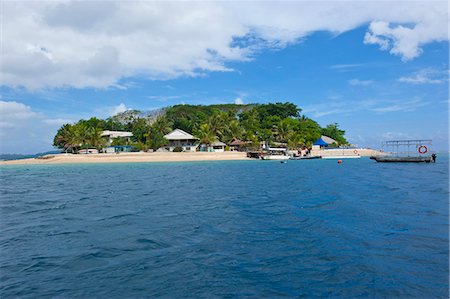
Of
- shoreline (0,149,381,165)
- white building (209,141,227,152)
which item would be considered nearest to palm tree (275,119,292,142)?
white building (209,141,227,152)

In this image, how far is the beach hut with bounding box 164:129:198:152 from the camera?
58.6 m

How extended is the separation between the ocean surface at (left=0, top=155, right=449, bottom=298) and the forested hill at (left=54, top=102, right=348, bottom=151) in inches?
1729

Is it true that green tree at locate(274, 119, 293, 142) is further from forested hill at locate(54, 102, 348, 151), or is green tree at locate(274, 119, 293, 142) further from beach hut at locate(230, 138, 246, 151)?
beach hut at locate(230, 138, 246, 151)

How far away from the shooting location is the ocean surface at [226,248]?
5.71 meters

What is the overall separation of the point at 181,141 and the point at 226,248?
178ft

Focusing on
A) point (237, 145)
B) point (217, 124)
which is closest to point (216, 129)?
point (217, 124)

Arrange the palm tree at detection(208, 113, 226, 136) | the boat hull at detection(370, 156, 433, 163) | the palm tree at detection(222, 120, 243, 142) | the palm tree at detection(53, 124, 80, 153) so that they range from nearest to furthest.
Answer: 1. the boat hull at detection(370, 156, 433, 163)
2. the palm tree at detection(53, 124, 80, 153)
3. the palm tree at detection(208, 113, 226, 136)
4. the palm tree at detection(222, 120, 243, 142)

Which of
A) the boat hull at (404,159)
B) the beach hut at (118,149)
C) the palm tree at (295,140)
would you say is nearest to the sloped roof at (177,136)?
the beach hut at (118,149)

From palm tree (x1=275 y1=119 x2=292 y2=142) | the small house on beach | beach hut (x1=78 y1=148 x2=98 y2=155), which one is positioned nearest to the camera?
beach hut (x1=78 y1=148 x2=98 y2=155)

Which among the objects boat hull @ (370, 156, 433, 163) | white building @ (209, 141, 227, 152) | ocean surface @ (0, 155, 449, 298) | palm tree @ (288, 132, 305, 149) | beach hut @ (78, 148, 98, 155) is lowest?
ocean surface @ (0, 155, 449, 298)

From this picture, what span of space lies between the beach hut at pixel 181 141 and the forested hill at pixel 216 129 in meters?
1.42

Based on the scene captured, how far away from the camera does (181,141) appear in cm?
6128

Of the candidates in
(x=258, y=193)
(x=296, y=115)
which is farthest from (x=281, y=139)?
(x=258, y=193)

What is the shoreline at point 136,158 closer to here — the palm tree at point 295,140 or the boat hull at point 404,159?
the palm tree at point 295,140
